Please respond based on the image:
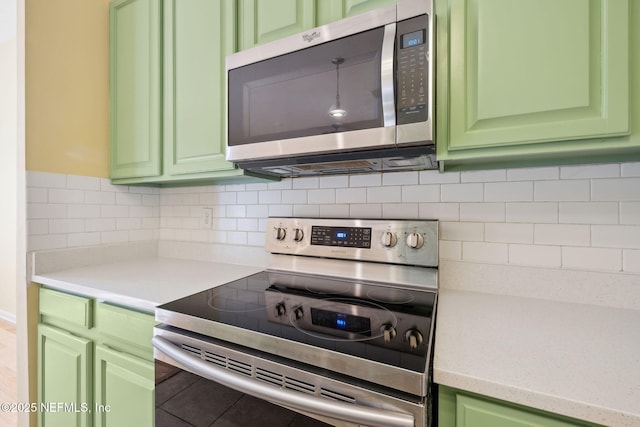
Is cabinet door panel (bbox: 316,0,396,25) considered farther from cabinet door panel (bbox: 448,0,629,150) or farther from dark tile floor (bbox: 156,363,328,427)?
dark tile floor (bbox: 156,363,328,427)

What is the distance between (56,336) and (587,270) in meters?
2.09

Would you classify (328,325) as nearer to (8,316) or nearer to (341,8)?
(341,8)

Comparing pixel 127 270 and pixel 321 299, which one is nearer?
pixel 321 299

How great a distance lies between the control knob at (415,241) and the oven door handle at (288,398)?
25.7 inches

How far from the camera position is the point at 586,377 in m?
0.54

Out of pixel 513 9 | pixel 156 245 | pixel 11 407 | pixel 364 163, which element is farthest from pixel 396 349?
pixel 11 407

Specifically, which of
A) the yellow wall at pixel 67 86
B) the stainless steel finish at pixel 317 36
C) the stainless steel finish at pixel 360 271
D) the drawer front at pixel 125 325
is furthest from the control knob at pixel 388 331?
the yellow wall at pixel 67 86

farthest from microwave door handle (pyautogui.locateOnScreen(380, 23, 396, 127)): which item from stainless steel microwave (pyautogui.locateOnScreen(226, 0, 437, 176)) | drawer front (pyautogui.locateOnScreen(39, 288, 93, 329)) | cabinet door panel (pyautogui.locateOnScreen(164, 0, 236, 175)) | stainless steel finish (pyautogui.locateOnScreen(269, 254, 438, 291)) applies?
drawer front (pyautogui.locateOnScreen(39, 288, 93, 329))

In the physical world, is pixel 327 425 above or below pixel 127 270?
below

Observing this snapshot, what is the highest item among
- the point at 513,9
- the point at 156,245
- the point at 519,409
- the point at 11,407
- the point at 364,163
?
the point at 513,9

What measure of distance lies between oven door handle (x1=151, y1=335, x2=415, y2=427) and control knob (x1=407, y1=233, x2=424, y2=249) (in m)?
0.65

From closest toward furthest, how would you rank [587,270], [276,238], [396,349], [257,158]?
[396,349], [587,270], [257,158], [276,238]

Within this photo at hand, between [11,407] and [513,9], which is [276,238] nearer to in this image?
[513,9]

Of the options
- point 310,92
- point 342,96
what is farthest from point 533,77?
point 310,92
